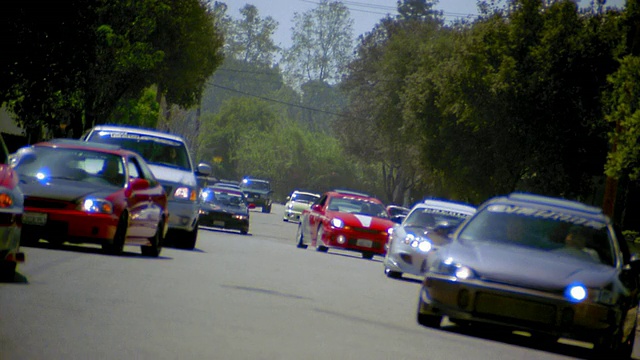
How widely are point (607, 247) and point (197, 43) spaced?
3822cm

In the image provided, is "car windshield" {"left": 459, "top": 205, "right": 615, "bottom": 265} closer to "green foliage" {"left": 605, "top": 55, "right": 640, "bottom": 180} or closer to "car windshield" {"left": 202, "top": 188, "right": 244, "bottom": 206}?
"green foliage" {"left": 605, "top": 55, "right": 640, "bottom": 180}

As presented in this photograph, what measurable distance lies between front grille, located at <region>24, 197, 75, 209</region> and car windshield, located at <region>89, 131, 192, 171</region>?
21.4ft

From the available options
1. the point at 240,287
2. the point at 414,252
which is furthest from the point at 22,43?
the point at 240,287

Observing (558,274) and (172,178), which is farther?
(172,178)

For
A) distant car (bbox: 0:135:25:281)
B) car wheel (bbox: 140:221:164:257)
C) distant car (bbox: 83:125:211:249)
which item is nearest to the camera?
distant car (bbox: 0:135:25:281)

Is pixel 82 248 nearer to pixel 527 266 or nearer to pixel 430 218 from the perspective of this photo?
pixel 430 218

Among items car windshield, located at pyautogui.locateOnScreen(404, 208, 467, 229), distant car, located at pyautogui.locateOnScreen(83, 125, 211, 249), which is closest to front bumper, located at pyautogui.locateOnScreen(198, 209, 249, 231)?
distant car, located at pyautogui.locateOnScreen(83, 125, 211, 249)

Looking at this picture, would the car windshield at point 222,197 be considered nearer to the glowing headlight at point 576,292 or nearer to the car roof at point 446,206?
the car roof at point 446,206

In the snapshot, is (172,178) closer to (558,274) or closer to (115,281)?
(115,281)

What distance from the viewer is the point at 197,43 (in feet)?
167

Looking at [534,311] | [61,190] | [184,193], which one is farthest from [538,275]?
[184,193]

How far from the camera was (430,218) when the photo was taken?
23625 mm

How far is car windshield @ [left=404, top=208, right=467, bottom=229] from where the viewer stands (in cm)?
2333

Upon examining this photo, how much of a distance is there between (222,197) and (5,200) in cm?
2872
